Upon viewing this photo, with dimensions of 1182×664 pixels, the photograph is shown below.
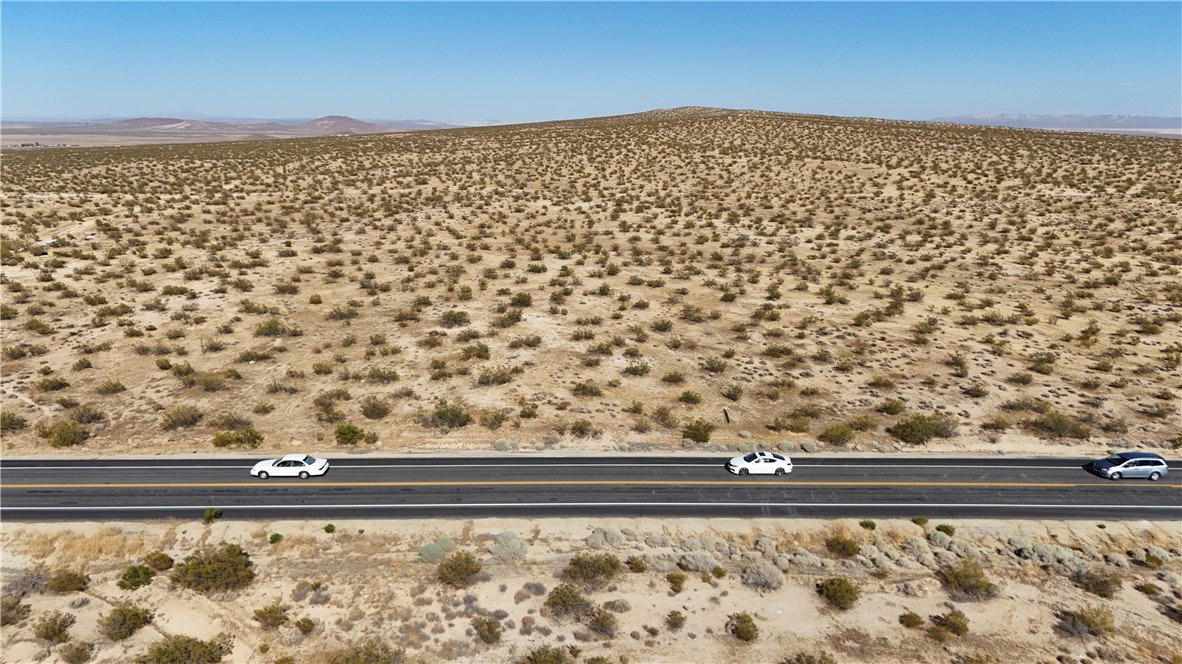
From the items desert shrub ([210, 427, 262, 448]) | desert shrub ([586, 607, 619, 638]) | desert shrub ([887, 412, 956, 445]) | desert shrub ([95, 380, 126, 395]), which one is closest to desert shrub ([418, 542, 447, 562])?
desert shrub ([586, 607, 619, 638])

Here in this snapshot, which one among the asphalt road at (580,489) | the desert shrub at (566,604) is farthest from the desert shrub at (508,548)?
the desert shrub at (566,604)

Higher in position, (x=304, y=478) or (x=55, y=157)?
(x=55, y=157)

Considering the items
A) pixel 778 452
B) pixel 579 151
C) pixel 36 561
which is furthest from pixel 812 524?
pixel 579 151

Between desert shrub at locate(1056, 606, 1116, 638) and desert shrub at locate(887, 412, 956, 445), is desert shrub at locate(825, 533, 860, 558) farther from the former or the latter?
desert shrub at locate(887, 412, 956, 445)

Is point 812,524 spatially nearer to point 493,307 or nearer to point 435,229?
point 493,307

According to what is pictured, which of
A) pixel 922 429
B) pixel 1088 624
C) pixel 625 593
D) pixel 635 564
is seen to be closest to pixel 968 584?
pixel 1088 624
